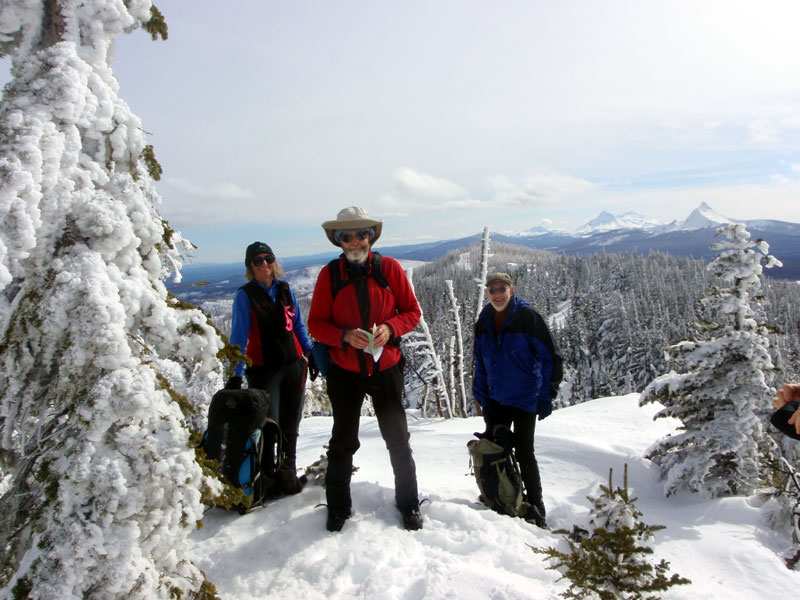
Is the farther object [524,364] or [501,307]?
[501,307]

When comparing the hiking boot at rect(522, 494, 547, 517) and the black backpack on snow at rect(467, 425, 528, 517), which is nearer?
the black backpack on snow at rect(467, 425, 528, 517)

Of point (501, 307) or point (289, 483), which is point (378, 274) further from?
point (289, 483)

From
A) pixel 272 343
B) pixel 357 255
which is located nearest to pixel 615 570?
pixel 357 255

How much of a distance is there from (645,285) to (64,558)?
9303 centimetres

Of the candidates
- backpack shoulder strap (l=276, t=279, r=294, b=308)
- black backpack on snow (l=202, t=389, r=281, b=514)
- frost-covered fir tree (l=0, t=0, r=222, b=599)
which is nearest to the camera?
frost-covered fir tree (l=0, t=0, r=222, b=599)

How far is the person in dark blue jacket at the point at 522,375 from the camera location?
12.4ft

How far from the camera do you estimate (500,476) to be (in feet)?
12.0

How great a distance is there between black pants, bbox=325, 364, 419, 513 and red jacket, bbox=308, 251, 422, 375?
111 millimetres

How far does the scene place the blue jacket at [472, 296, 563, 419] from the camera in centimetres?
377

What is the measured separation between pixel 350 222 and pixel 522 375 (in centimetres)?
211

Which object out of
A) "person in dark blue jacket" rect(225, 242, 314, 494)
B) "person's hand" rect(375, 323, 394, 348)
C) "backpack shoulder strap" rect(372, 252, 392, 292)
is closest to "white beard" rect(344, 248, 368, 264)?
"backpack shoulder strap" rect(372, 252, 392, 292)

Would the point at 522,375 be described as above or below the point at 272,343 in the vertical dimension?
below

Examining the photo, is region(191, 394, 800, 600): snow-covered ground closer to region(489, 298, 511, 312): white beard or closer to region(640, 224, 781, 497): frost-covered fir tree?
region(640, 224, 781, 497): frost-covered fir tree

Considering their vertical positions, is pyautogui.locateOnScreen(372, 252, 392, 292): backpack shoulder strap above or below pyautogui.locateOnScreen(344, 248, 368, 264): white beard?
below
